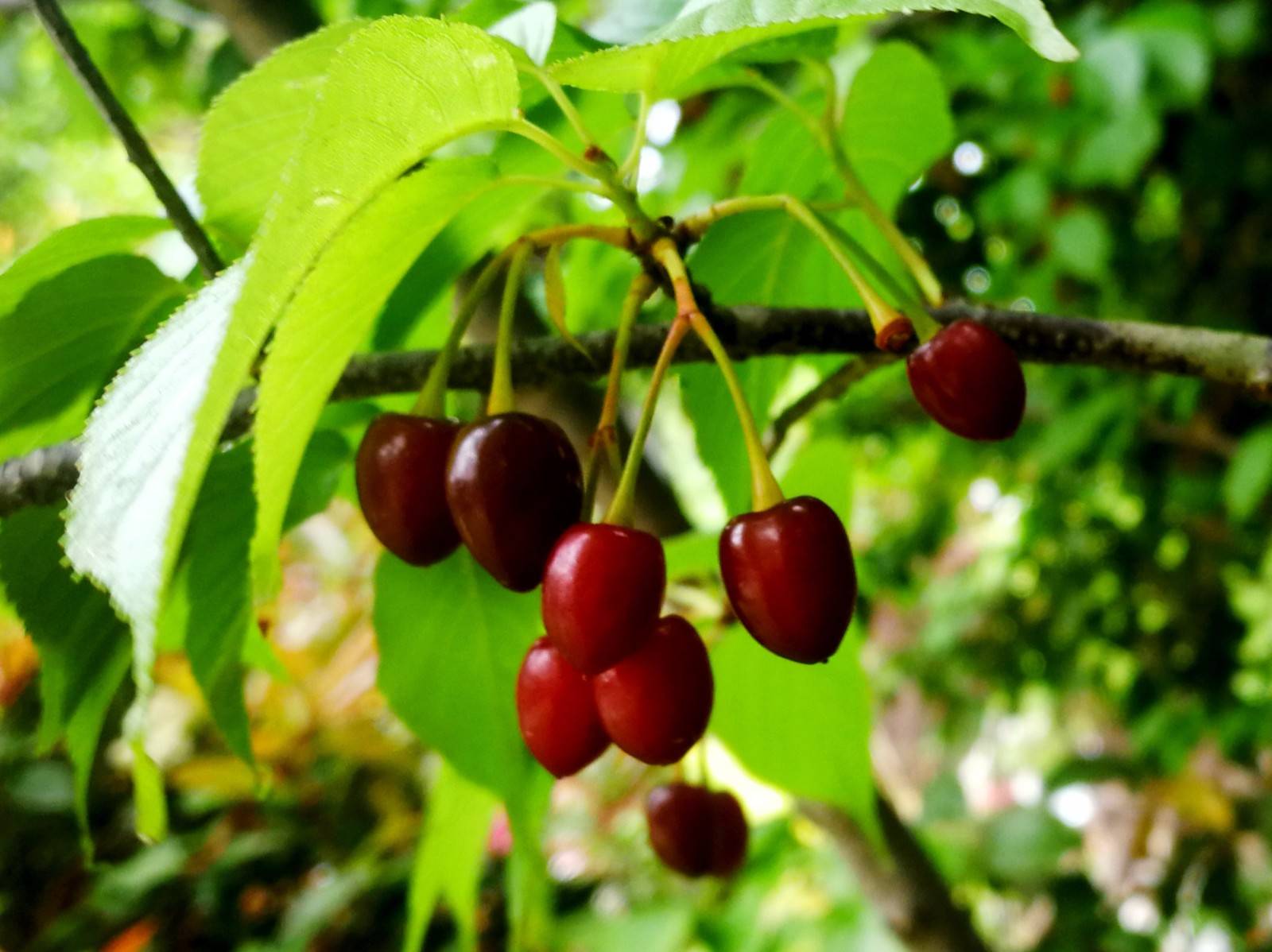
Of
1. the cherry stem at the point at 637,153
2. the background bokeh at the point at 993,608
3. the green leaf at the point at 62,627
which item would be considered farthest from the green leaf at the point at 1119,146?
the green leaf at the point at 62,627

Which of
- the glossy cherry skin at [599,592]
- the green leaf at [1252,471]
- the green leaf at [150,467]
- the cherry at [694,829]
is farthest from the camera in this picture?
the green leaf at [1252,471]

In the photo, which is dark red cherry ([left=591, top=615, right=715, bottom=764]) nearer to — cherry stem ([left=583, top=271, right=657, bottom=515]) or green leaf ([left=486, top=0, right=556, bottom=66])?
cherry stem ([left=583, top=271, right=657, bottom=515])

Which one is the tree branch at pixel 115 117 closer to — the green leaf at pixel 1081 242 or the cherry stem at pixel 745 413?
the cherry stem at pixel 745 413

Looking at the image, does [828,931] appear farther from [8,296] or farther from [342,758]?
[8,296]

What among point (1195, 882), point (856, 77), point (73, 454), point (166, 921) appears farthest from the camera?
point (166, 921)

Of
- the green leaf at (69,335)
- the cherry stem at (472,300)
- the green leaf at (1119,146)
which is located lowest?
the green leaf at (1119,146)

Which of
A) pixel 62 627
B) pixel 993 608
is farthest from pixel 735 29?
pixel 993 608

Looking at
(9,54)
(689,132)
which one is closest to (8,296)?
(689,132)
